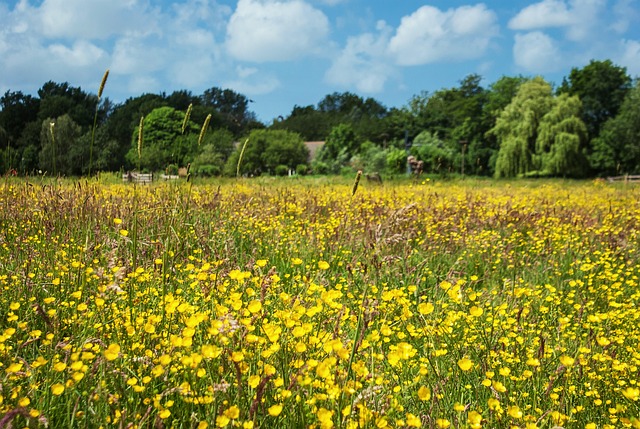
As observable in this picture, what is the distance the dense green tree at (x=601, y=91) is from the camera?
49.4m

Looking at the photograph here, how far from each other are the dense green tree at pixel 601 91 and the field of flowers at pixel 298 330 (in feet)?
167

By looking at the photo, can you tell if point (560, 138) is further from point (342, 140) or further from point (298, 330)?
point (298, 330)

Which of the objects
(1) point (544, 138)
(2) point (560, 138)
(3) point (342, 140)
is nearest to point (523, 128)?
(1) point (544, 138)

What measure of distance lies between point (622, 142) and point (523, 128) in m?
11.1

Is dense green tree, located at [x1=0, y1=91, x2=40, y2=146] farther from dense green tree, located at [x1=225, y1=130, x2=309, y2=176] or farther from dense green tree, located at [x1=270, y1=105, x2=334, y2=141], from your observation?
dense green tree, located at [x1=270, y1=105, x2=334, y2=141]

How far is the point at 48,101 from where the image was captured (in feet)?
166

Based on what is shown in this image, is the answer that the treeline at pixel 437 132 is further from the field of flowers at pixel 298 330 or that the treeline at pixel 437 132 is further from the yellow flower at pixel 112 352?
the yellow flower at pixel 112 352

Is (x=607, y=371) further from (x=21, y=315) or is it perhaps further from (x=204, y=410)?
(x=21, y=315)

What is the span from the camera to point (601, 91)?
164ft

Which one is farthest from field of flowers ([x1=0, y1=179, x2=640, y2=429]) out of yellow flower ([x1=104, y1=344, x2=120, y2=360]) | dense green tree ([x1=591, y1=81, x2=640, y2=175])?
dense green tree ([x1=591, y1=81, x2=640, y2=175])

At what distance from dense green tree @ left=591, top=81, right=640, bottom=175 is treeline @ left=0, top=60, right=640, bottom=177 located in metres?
0.09

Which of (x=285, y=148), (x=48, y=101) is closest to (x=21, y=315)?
(x=285, y=148)

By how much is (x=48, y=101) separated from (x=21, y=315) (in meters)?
56.0

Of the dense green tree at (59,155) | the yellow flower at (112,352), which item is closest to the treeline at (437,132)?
the dense green tree at (59,155)
